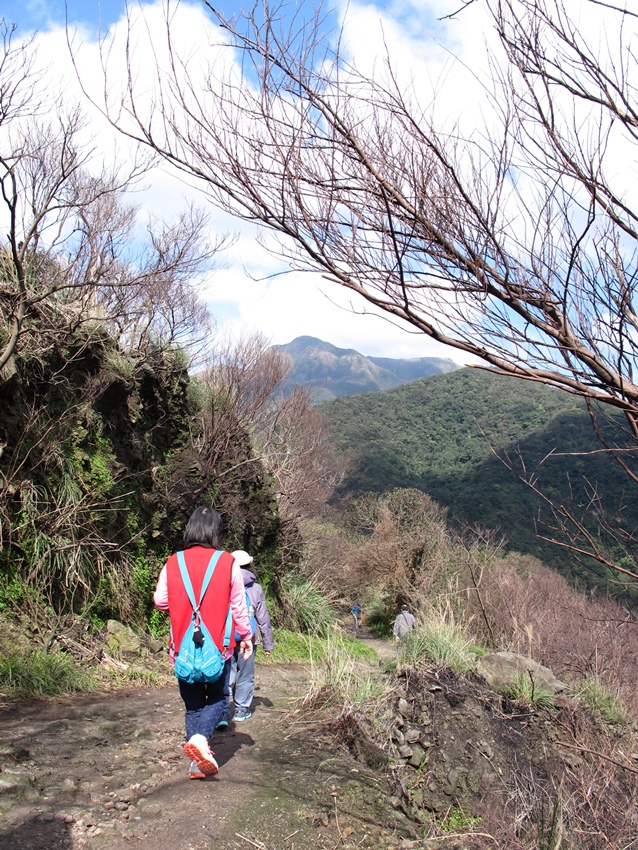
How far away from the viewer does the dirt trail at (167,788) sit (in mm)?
3047

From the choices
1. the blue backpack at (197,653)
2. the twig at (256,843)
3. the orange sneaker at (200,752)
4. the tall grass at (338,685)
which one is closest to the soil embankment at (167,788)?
the twig at (256,843)

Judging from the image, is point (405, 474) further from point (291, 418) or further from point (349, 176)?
point (349, 176)

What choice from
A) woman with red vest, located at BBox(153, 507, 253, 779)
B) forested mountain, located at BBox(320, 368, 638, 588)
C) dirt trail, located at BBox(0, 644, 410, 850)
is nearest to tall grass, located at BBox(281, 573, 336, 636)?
dirt trail, located at BBox(0, 644, 410, 850)

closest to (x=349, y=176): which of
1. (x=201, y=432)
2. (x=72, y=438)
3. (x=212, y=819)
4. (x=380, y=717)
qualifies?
(x=212, y=819)

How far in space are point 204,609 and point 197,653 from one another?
239mm

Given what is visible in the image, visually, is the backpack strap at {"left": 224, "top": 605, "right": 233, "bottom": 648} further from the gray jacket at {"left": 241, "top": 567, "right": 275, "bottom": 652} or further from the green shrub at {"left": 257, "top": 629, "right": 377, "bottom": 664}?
the green shrub at {"left": 257, "top": 629, "right": 377, "bottom": 664}

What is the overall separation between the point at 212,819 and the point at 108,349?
6320mm

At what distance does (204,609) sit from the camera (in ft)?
11.3

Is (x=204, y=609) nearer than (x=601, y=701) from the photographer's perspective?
Yes

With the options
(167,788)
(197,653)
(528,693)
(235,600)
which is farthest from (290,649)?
(197,653)

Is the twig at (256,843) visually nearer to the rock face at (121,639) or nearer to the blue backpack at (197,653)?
the blue backpack at (197,653)

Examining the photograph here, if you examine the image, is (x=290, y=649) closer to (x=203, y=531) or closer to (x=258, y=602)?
(x=258, y=602)

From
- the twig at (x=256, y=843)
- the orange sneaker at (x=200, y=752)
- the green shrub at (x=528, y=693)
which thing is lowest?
the green shrub at (x=528, y=693)

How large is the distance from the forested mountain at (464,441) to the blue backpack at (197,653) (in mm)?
25342
